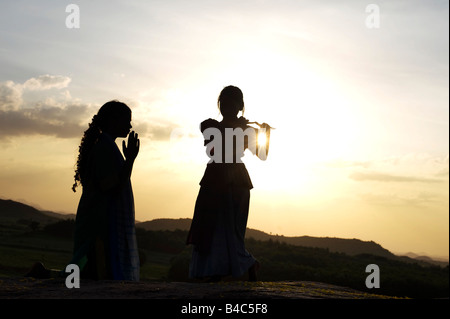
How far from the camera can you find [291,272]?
20625mm

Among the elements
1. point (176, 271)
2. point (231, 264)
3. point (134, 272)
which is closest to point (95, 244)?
point (134, 272)

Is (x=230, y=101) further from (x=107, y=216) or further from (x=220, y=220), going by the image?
Result: (x=107, y=216)

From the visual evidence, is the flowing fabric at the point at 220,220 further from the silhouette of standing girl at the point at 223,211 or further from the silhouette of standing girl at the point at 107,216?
the silhouette of standing girl at the point at 107,216

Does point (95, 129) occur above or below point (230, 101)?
below

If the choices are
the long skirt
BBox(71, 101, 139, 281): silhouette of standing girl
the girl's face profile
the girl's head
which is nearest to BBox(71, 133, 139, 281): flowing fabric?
BBox(71, 101, 139, 281): silhouette of standing girl

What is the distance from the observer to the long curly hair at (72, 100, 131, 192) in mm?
9727

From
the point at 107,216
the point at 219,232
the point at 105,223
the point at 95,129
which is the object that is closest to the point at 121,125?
the point at 95,129

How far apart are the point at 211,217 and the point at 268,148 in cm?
183

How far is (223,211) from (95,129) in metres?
2.75

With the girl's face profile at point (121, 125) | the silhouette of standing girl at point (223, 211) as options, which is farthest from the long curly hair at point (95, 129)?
the silhouette of standing girl at point (223, 211)

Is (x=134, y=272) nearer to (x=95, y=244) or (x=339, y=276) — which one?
(x=95, y=244)

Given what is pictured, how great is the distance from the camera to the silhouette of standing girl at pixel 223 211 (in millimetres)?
10227

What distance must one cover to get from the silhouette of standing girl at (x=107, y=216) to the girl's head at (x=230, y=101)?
7.31 feet

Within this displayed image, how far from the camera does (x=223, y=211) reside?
10.4 metres
